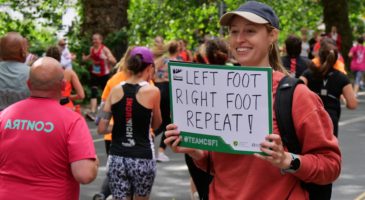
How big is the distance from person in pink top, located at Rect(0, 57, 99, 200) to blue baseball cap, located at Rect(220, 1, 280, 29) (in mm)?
1282

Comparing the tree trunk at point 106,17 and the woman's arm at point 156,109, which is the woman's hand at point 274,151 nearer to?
the woman's arm at point 156,109

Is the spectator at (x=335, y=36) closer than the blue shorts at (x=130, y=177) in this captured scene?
No

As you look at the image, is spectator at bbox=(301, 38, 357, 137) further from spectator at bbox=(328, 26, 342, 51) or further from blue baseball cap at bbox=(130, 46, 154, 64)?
spectator at bbox=(328, 26, 342, 51)

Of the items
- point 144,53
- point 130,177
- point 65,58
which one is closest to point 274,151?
point 130,177

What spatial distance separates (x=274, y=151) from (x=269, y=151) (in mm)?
20

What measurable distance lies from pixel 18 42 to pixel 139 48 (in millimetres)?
1066

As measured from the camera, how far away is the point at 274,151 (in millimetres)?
3201

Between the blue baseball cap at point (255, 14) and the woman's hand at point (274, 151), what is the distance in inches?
21.8

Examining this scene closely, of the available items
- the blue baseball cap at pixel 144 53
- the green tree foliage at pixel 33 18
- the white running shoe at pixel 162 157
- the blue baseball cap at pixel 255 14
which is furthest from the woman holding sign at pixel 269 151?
the green tree foliage at pixel 33 18

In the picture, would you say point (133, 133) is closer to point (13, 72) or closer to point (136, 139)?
point (136, 139)

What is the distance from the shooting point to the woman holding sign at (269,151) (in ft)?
11.0

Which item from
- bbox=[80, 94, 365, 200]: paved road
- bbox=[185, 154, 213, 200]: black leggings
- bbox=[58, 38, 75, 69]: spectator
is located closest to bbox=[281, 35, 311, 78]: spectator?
bbox=[80, 94, 365, 200]: paved road

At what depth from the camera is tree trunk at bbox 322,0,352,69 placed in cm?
3131

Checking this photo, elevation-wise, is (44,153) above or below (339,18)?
above
